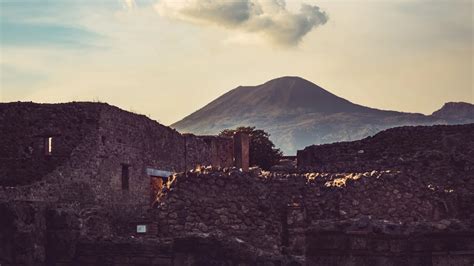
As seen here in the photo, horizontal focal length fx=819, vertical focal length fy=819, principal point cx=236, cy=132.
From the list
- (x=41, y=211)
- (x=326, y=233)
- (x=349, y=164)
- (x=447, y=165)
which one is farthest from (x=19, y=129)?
Answer: (x=326, y=233)

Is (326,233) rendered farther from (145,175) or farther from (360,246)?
(145,175)

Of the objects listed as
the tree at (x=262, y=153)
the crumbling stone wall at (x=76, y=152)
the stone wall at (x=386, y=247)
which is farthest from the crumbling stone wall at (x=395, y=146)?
the tree at (x=262, y=153)

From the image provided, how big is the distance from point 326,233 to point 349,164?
11.7 m

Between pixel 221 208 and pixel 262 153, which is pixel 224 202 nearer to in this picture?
pixel 221 208

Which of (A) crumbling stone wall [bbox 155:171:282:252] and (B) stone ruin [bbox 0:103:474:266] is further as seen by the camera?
(A) crumbling stone wall [bbox 155:171:282:252]

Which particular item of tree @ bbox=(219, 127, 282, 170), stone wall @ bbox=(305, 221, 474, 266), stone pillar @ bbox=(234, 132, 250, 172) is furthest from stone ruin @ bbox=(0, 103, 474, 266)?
tree @ bbox=(219, 127, 282, 170)

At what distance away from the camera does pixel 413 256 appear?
310 inches

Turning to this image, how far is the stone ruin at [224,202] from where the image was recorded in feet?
26.8

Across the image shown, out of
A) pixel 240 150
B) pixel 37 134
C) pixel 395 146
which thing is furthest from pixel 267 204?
pixel 240 150

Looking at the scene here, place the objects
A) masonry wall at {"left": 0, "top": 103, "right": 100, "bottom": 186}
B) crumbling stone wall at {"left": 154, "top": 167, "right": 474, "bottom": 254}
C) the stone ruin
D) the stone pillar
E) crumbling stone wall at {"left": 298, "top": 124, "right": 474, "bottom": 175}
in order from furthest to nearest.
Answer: the stone pillar < masonry wall at {"left": 0, "top": 103, "right": 100, "bottom": 186} < crumbling stone wall at {"left": 298, "top": 124, "right": 474, "bottom": 175} < crumbling stone wall at {"left": 154, "top": 167, "right": 474, "bottom": 254} < the stone ruin

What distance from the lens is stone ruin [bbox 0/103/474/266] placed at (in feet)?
26.8

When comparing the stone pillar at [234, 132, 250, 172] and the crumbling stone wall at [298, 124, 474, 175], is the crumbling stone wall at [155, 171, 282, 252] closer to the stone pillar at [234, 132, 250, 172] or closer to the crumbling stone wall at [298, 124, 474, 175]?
the crumbling stone wall at [298, 124, 474, 175]

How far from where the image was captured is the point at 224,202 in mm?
13859

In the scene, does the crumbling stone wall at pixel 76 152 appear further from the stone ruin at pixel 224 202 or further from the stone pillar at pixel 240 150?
the stone pillar at pixel 240 150
